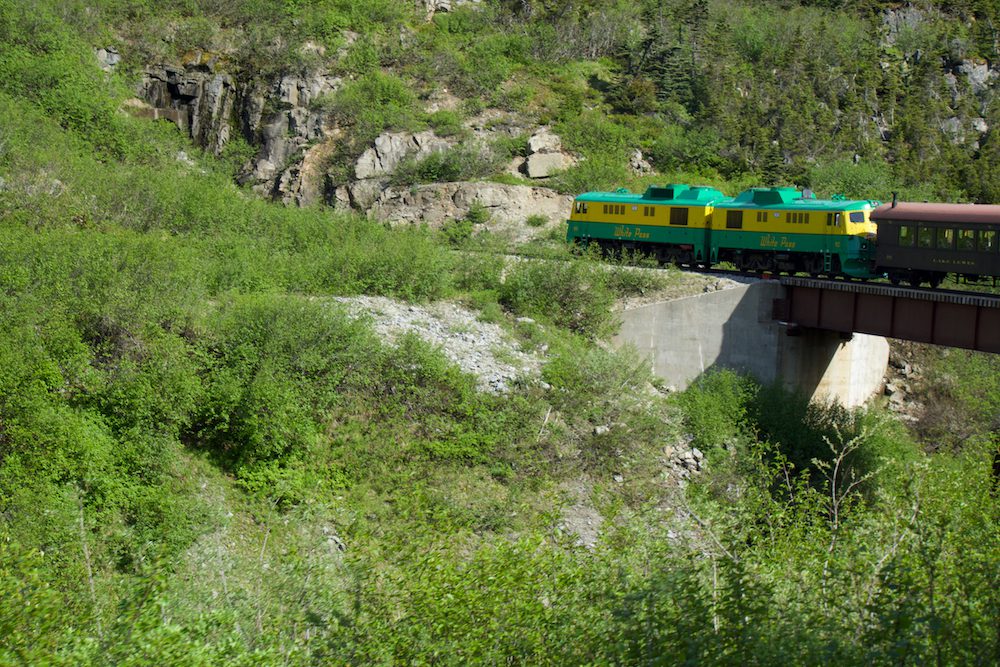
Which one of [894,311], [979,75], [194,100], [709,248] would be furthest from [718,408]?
[979,75]

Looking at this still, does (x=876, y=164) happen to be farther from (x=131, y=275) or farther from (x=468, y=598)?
(x=468, y=598)

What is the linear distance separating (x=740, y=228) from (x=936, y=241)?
24.8 ft

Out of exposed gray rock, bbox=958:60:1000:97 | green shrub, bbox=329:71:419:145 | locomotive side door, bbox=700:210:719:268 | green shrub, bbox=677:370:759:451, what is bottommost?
green shrub, bbox=677:370:759:451

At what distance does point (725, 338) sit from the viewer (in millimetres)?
30969

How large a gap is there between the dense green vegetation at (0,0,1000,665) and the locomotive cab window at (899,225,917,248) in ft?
18.2

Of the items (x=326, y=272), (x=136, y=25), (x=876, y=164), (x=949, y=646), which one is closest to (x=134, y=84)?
(x=136, y=25)

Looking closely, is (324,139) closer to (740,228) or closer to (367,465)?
(740,228)

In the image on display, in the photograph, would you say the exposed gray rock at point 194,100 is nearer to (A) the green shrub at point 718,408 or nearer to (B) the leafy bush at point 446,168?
(B) the leafy bush at point 446,168

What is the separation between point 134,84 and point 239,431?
36174 mm

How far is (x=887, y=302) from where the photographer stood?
27.2 metres

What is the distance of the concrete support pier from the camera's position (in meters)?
30.8

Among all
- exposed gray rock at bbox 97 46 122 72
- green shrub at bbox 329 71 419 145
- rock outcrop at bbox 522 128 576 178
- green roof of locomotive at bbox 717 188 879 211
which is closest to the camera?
green roof of locomotive at bbox 717 188 879 211

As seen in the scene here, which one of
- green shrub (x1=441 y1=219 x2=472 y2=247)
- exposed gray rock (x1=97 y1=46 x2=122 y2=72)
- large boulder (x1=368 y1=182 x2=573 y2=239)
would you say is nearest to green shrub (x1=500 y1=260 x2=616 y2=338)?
green shrub (x1=441 y1=219 x2=472 y2=247)

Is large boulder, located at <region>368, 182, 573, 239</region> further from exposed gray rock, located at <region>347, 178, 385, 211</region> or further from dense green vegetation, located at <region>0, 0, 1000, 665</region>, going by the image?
dense green vegetation, located at <region>0, 0, 1000, 665</region>
